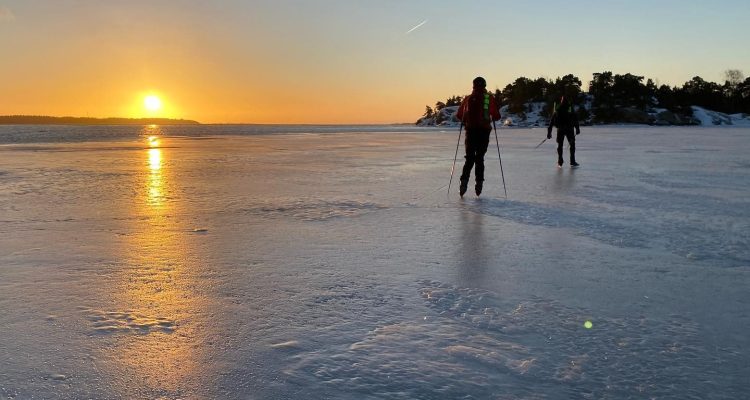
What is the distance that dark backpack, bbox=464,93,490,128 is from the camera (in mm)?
7980

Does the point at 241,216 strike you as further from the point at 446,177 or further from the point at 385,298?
the point at 446,177

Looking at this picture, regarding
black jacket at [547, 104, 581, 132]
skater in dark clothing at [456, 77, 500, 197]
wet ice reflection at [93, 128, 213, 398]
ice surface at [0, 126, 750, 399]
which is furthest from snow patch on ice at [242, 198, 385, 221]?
black jacket at [547, 104, 581, 132]

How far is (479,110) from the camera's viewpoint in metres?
7.99

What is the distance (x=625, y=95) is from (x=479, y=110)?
121330 millimetres

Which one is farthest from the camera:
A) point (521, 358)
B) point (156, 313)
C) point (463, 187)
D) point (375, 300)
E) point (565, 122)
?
point (565, 122)

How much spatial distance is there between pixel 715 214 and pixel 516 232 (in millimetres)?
2569

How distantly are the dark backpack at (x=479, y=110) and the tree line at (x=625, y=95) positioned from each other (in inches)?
4064

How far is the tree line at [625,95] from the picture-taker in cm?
11356

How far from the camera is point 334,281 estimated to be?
3.35m

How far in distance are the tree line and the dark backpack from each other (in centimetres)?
10323

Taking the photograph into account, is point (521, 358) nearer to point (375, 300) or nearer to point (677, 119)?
point (375, 300)

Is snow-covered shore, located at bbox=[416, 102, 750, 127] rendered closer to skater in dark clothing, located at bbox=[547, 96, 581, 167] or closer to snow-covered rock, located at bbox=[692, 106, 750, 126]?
snow-covered rock, located at bbox=[692, 106, 750, 126]

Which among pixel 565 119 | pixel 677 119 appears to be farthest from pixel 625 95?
pixel 565 119

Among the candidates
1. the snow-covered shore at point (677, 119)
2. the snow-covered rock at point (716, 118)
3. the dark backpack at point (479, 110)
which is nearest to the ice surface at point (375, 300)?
the dark backpack at point (479, 110)
